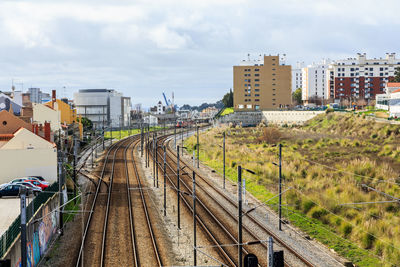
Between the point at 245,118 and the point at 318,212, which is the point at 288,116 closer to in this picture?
the point at 245,118

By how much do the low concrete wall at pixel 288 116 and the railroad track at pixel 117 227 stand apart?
54.1 m

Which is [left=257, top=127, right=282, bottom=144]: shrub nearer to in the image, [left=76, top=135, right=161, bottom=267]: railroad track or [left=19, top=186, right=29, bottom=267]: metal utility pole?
[left=76, top=135, right=161, bottom=267]: railroad track

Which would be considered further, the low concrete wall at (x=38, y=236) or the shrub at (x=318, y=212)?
the shrub at (x=318, y=212)

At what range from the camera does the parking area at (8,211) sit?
62.9 ft

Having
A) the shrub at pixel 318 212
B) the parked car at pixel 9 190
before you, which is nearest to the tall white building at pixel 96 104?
the parked car at pixel 9 190

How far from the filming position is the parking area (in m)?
19.2

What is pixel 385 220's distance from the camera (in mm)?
20281

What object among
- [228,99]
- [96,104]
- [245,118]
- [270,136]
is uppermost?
[228,99]

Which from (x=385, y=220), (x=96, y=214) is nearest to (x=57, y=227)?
(x=96, y=214)

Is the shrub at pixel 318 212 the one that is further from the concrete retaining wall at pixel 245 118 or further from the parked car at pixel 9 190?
the concrete retaining wall at pixel 245 118

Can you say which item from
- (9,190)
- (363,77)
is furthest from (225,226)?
(363,77)

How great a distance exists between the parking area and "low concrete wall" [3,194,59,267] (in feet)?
3.74

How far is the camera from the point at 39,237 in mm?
18484

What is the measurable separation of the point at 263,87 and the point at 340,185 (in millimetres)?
93866
